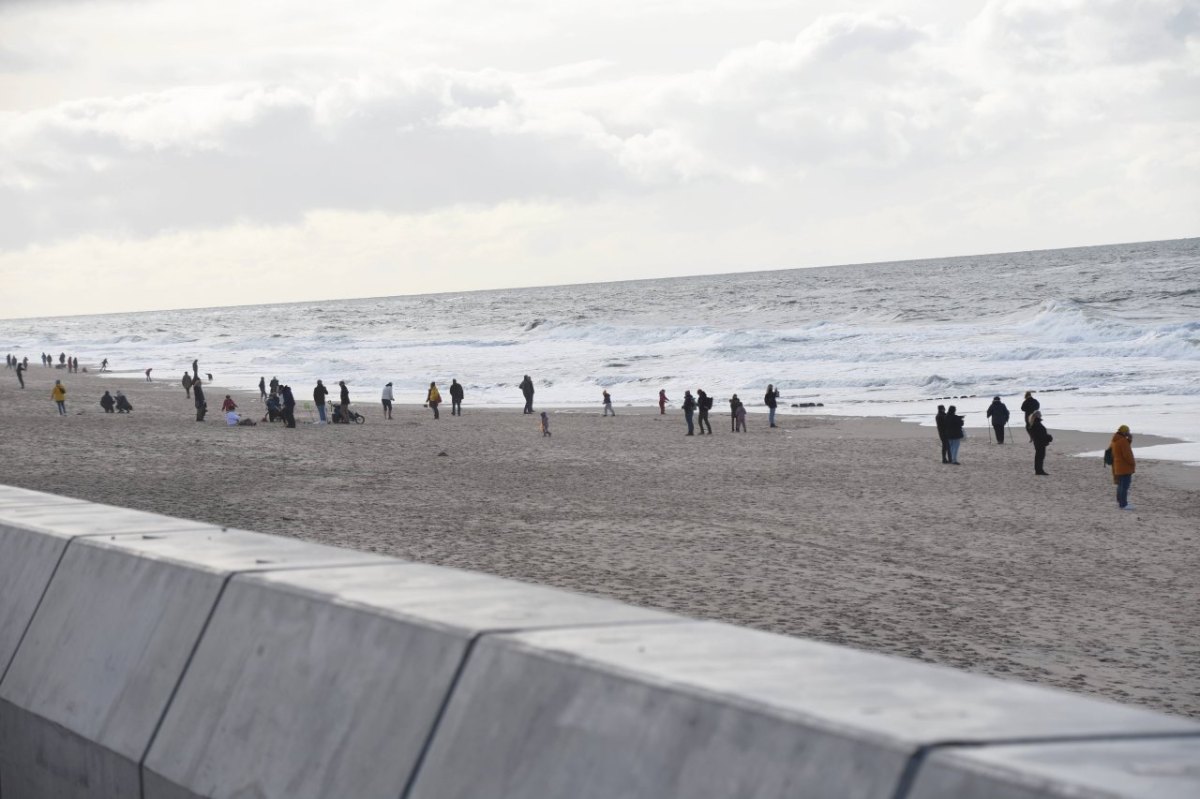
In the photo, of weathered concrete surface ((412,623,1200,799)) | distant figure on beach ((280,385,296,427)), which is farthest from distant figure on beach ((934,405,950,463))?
weathered concrete surface ((412,623,1200,799))

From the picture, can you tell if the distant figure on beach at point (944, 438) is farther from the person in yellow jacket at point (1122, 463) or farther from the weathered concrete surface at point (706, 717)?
the weathered concrete surface at point (706, 717)

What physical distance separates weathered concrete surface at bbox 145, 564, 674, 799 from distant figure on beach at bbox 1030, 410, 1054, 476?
20598 mm

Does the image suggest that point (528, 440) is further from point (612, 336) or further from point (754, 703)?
point (612, 336)

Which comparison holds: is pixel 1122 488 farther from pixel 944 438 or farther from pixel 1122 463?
pixel 944 438

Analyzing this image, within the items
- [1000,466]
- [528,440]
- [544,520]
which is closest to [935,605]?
[544,520]

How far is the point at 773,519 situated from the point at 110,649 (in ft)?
45.2

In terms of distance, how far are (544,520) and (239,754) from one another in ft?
43.7

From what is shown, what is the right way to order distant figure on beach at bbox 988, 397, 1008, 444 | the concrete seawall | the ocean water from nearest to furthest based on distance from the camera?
1. the concrete seawall
2. distant figure on beach at bbox 988, 397, 1008, 444
3. the ocean water

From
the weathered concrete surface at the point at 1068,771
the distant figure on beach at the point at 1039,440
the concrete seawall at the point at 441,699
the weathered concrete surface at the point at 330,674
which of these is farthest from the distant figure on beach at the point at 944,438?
the weathered concrete surface at the point at 1068,771

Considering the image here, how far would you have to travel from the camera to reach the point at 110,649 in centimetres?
457

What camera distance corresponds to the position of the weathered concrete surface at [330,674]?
3.39m

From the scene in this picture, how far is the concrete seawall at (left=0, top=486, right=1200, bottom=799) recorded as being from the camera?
2389 millimetres

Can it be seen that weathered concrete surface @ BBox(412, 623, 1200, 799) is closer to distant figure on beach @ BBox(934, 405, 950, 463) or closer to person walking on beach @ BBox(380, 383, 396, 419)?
distant figure on beach @ BBox(934, 405, 950, 463)

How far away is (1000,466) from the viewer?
25531mm
